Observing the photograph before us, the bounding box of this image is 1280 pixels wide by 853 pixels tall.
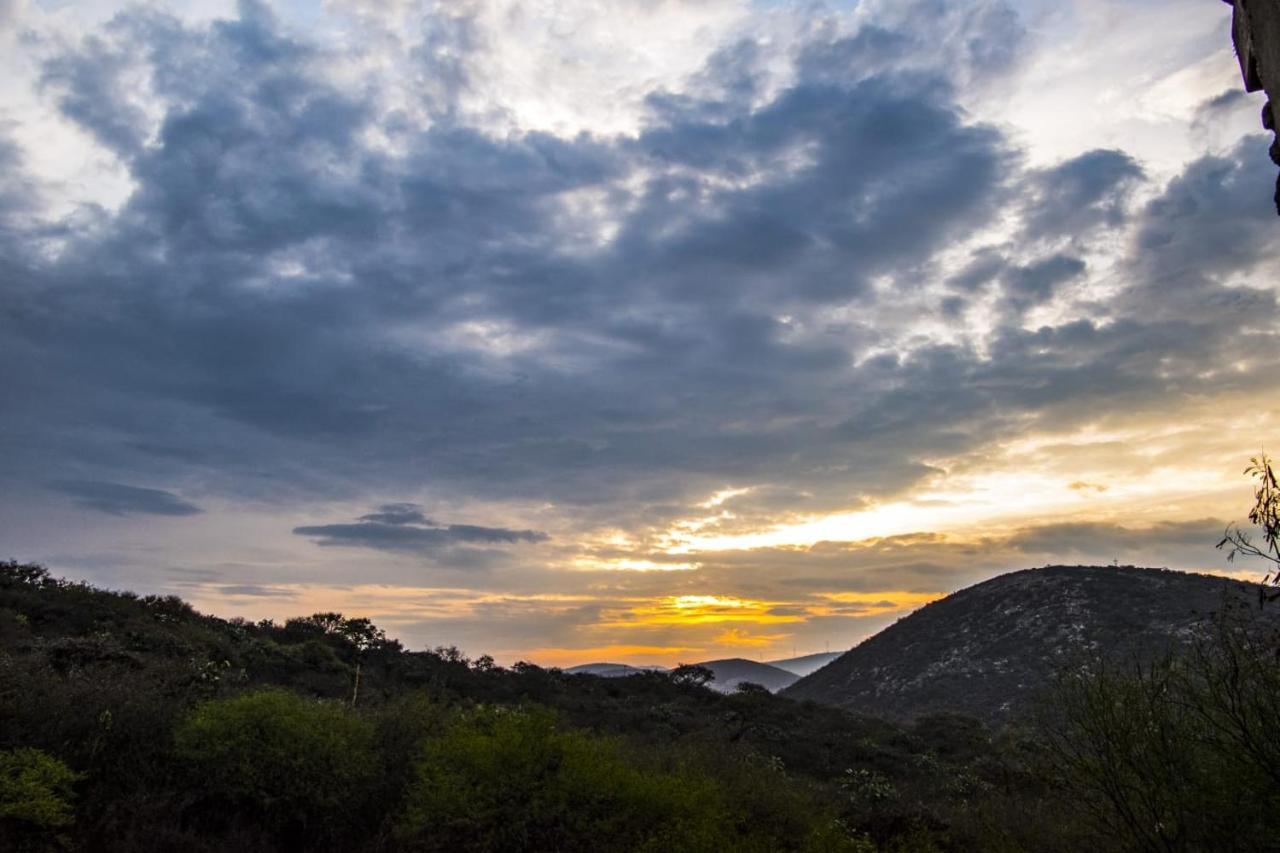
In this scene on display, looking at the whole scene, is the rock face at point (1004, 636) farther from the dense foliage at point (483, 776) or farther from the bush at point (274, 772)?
the bush at point (274, 772)

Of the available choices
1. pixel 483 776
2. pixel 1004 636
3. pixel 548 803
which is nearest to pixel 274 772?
pixel 483 776

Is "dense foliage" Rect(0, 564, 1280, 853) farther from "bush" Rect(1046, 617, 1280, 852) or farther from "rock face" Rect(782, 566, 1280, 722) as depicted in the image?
"rock face" Rect(782, 566, 1280, 722)

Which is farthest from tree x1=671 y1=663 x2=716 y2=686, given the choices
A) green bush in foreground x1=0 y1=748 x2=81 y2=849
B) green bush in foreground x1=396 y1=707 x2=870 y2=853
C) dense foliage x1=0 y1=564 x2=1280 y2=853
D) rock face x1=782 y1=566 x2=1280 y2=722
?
green bush in foreground x1=0 y1=748 x2=81 y2=849

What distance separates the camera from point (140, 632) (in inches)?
1162

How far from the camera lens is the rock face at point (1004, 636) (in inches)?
2416

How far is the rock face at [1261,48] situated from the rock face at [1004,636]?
57.8 meters

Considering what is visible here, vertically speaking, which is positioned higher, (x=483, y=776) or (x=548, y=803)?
(x=483, y=776)

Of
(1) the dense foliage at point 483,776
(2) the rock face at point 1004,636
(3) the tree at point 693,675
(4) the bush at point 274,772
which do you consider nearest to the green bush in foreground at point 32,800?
(1) the dense foliage at point 483,776

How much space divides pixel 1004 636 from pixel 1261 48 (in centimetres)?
7608

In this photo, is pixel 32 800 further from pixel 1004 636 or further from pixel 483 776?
pixel 1004 636

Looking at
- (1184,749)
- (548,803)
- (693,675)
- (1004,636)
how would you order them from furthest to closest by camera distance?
(1004,636) → (693,675) → (548,803) → (1184,749)

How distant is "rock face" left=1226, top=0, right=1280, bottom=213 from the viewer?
4.09 m

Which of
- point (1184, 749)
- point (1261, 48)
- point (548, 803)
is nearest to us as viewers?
point (1261, 48)

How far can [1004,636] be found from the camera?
233 feet
